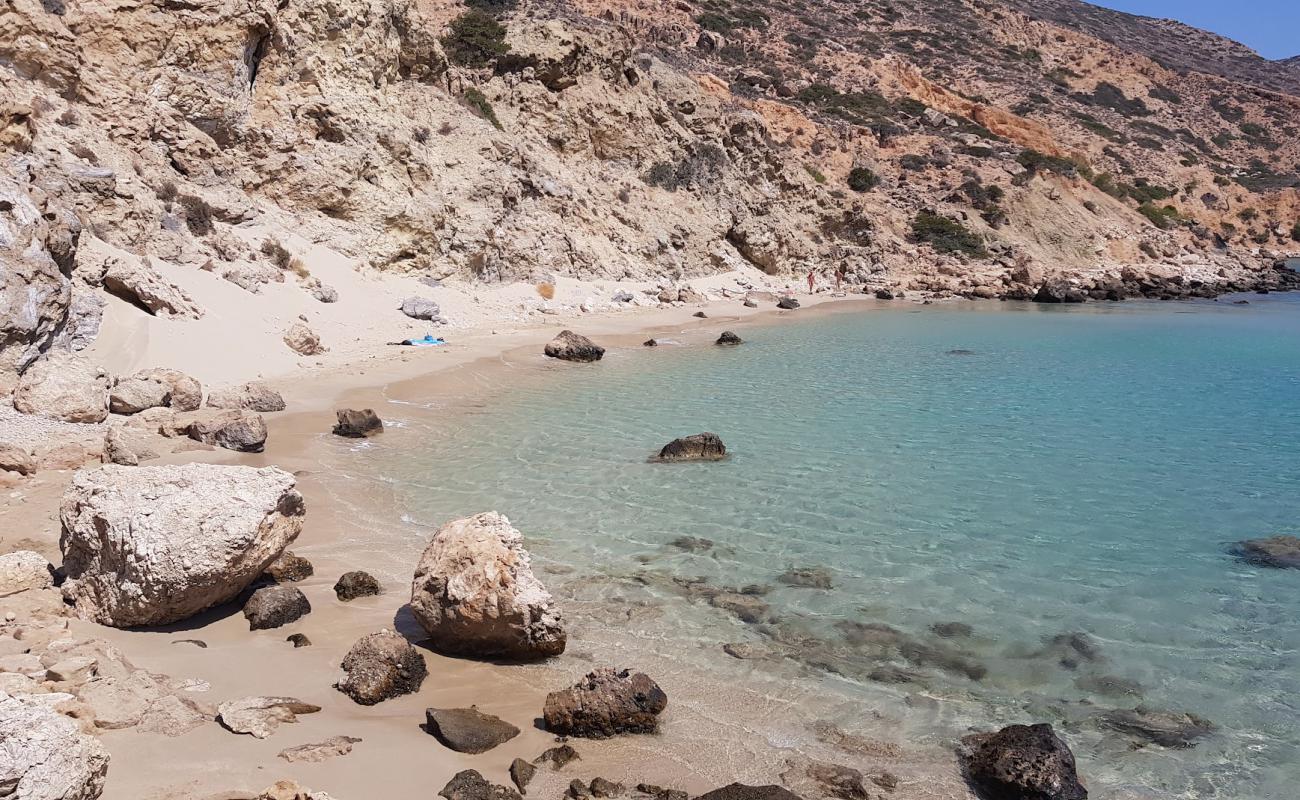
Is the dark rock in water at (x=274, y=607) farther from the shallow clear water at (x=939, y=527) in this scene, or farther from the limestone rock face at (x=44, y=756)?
the limestone rock face at (x=44, y=756)

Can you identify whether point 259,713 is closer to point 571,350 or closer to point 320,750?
point 320,750

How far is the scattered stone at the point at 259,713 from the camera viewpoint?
364 cm

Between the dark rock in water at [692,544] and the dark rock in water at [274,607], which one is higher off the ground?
the dark rock in water at [274,607]

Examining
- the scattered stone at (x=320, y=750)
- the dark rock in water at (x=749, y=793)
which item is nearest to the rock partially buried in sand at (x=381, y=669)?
the scattered stone at (x=320, y=750)

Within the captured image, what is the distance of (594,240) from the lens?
950 inches

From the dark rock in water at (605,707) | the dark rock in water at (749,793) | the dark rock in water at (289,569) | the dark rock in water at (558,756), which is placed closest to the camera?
the dark rock in water at (749,793)

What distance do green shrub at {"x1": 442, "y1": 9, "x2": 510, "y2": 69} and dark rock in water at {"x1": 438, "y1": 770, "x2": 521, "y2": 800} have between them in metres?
25.9

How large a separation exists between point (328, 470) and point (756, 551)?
438 centimetres

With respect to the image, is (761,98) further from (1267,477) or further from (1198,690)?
(1198,690)

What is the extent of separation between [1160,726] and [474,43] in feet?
87.9

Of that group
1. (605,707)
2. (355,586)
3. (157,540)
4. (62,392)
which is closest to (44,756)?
(157,540)

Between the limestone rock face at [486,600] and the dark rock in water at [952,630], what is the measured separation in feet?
7.99

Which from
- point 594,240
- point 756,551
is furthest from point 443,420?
point 594,240

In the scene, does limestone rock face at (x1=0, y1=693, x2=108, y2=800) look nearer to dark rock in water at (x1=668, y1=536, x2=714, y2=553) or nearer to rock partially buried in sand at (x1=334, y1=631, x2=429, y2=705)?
rock partially buried in sand at (x1=334, y1=631, x2=429, y2=705)
